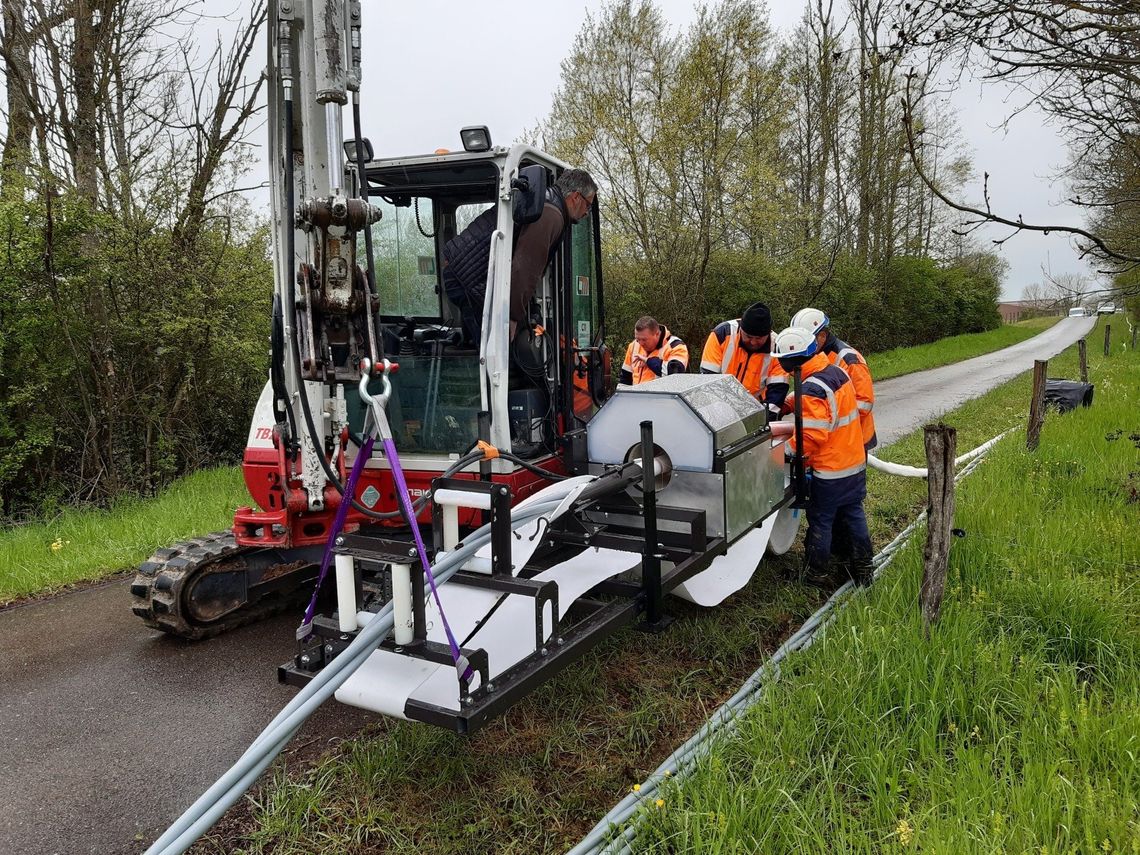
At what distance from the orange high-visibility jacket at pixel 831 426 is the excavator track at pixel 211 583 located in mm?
2912

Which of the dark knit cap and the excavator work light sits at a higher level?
the excavator work light

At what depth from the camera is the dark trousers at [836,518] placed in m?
4.84

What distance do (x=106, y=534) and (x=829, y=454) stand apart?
18.9 feet

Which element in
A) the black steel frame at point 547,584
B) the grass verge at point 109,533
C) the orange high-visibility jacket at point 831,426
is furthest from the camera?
the grass verge at point 109,533

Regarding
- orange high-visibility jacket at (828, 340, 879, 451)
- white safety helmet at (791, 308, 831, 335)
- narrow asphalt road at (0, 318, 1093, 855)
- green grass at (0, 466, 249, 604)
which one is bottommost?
narrow asphalt road at (0, 318, 1093, 855)

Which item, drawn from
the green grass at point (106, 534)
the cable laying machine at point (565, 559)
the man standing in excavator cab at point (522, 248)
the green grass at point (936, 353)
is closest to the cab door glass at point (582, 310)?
the man standing in excavator cab at point (522, 248)

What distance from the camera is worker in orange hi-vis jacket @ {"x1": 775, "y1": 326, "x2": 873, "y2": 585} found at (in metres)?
4.75

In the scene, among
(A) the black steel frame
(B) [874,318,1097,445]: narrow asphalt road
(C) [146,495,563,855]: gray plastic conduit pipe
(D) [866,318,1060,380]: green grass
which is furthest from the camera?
(D) [866,318,1060,380]: green grass

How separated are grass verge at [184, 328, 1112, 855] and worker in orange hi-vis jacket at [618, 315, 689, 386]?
4.18 m

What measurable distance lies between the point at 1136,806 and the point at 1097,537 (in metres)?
2.81

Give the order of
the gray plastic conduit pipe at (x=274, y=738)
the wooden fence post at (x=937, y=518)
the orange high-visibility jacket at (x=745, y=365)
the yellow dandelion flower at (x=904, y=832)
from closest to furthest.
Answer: the gray plastic conduit pipe at (x=274, y=738)
the yellow dandelion flower at (x=904, y=832)
the wooden fence post at (x=937, y=518)
the orange high-visibility jacket at (x=745, y=365)

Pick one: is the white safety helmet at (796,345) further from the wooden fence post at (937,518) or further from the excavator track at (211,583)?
the excavator track at (211,583)

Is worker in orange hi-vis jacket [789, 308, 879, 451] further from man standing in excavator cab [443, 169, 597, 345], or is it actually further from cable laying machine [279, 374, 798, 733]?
man standing in excavator cab [443, 169, 597, 345]

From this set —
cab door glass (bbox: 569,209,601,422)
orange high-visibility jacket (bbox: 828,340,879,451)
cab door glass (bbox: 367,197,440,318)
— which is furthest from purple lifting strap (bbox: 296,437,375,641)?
orange high-visibility jacket (bbox: 828,340,879,451)
